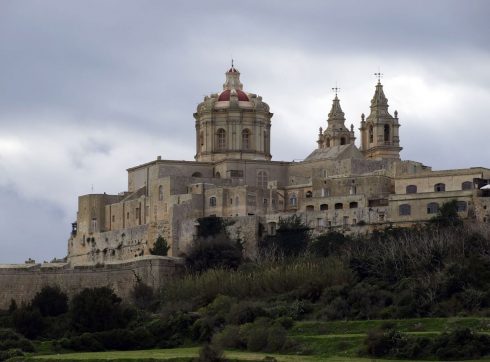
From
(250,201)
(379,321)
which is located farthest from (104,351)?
(250,201)

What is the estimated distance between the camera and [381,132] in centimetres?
8719

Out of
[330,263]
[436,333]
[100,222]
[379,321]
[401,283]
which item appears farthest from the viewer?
[100,222]

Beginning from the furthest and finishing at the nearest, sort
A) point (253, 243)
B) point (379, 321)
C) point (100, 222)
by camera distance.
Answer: point (100, 222) < point (253, 243) < point (379, 321)

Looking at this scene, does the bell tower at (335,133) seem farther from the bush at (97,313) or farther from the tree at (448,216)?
the bush at (97,313)

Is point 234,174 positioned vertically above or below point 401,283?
above

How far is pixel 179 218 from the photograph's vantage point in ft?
261

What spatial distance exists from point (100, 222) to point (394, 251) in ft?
63.9

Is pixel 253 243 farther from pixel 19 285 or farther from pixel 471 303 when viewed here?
pixel 471 303

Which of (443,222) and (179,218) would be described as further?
(179,218)

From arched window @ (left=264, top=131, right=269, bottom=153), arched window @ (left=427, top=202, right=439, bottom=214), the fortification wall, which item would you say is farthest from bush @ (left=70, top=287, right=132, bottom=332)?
arched window @ (left=264, top=131, right=269, bottom=153)

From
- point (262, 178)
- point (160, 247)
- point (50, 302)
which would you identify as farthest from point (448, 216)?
point (50, 302)

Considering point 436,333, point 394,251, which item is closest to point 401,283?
point 394,251

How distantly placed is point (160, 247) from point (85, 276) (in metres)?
3.54

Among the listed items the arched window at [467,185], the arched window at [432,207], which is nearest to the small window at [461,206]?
the arched window at [432,207]
